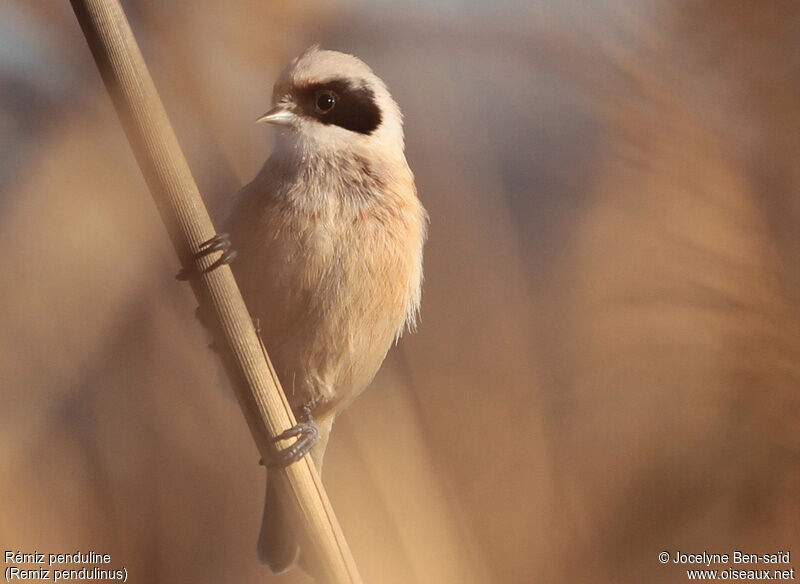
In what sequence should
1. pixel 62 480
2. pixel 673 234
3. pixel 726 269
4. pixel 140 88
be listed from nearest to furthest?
pixel 140 88, pixel 62 480, pixel 726 269, pixel 673 234

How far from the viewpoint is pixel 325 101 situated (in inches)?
57.9

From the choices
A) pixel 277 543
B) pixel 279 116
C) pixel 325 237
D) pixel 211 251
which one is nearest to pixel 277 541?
pixel 277 543

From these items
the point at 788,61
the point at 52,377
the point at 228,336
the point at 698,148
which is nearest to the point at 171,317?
the point at 52,377

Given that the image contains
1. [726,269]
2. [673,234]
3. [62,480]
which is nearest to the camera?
[62,480]

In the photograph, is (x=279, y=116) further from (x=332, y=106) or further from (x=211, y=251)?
(x=211, y=251)

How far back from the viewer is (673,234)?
201 cm

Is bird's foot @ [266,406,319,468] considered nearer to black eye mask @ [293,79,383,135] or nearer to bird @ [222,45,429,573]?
bird @ [222,45,429,573]

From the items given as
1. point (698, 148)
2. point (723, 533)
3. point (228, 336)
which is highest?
point (228, 336)

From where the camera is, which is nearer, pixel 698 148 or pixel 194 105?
pixel 194 105

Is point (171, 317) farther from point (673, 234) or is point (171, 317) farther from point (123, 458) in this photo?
point (673, 234)

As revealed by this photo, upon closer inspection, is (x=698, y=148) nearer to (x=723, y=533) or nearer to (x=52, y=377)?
(x=723, y=533)

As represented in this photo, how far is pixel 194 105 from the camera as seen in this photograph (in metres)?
1.87

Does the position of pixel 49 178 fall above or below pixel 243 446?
above

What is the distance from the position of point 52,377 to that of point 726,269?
1479 mm
